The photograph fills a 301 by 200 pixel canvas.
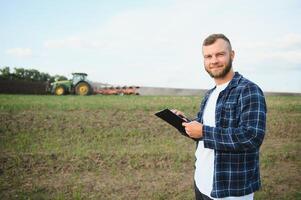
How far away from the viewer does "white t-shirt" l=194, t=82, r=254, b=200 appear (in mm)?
2857

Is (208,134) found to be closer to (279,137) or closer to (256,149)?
(256,149)

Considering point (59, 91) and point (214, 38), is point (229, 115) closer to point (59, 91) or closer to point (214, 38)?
point (214, 38)

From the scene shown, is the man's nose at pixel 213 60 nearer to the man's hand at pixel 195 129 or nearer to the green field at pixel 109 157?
the man's hand at pixel 195 129

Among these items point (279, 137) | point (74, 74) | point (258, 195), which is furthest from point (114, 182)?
point (74, 74)

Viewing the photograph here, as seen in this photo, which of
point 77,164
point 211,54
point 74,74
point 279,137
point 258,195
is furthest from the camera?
point 74,74

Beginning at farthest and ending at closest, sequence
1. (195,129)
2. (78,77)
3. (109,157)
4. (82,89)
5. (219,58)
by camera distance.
A: 1. (78,77)
2. (82,89)
3. (109,157)
4. (219,58)
5. (195,129)

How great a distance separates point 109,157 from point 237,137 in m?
6.63

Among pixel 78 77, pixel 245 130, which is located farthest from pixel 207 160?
pixel 78 77

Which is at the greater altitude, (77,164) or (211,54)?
(211,54)

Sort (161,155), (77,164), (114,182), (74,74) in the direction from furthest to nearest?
(74,74) → (161,155) → (77,164) → (114,182)

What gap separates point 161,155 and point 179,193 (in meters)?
2.45

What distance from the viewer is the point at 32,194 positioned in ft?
21.8

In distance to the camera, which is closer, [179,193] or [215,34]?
[215,34]

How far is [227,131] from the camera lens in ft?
8.61
